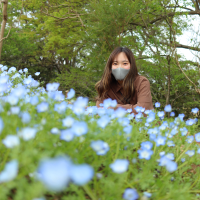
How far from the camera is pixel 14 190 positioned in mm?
1097

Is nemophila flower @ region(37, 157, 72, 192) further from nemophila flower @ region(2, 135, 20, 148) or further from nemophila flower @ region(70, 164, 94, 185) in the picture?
nemophila flower @ region(2, 135, 20, 148)

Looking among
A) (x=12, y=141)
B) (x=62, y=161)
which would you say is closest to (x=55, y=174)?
(x=62, y=161)

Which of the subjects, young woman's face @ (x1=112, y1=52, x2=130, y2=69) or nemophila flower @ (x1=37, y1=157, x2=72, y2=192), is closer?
nemophila flower @ (x1=37, y1=157, x2=72, y2=192)

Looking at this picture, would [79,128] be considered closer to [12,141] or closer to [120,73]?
[12,141]

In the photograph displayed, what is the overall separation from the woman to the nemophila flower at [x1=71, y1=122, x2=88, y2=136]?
236 centimetres

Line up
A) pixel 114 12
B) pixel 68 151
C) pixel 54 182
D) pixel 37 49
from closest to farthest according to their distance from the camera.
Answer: pixel 54 182, pixel 68 151, pixel 114 12, pixel 37 49

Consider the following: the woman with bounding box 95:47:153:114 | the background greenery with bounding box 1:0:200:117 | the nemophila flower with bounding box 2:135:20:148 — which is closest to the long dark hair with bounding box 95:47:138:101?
the woman with bounding box 95:47:153:114

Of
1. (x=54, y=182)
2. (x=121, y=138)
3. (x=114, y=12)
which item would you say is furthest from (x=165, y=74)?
(x=54, y=182)

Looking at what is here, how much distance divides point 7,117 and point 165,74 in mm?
7057

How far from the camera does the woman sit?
336cm

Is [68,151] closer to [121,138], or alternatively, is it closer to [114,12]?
[121,138]

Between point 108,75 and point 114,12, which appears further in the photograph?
point 114,12

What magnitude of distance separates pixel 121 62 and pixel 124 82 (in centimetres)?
36

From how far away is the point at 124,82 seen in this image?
348 cm
